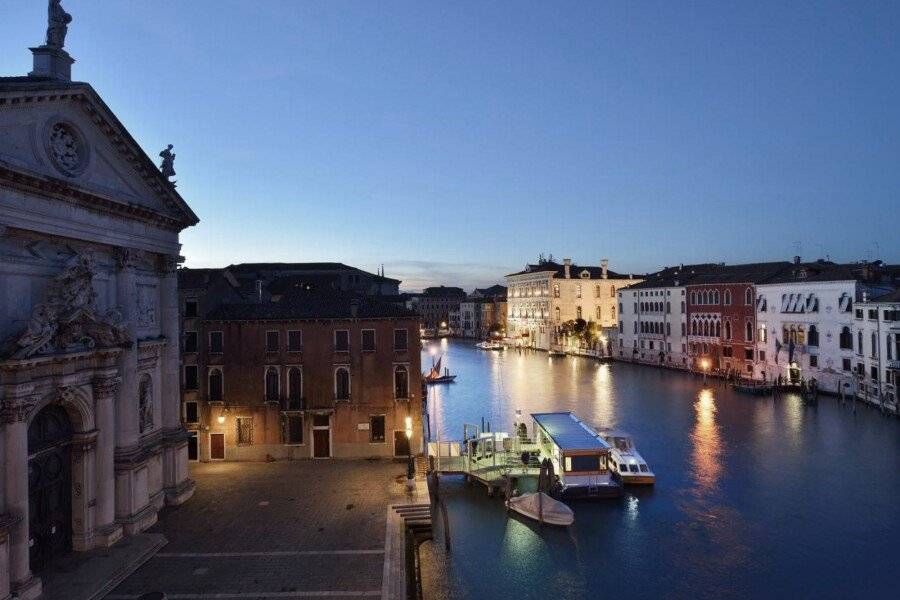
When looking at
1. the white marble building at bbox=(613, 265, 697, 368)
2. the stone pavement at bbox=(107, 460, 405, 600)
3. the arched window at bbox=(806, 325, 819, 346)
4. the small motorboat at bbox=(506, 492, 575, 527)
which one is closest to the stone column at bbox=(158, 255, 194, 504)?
the stone pavement at bbox=(107, 460, 405, 600)

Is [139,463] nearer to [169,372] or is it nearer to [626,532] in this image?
[169,372]

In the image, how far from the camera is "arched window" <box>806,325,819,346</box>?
46919 mm

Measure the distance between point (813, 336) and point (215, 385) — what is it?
44.8 m

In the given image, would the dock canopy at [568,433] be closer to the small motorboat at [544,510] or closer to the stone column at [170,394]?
the small motorboat at [544,510]

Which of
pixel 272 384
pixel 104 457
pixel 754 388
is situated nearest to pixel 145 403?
pixel 104 457

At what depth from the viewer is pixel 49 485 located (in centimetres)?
Result: 1505

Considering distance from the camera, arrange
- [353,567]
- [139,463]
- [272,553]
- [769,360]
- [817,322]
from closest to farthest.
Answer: [353,567]
[272,553]
[139,463]
[817,322]
[769,360]

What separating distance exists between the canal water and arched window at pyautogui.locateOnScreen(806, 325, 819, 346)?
361 inches

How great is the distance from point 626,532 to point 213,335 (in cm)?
1876

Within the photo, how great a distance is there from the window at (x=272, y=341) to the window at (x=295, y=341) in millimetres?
604

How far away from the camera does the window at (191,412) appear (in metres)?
26.0

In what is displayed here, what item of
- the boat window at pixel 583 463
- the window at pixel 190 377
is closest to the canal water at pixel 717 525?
the boat window at pixel 583 463

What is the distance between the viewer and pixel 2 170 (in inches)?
492

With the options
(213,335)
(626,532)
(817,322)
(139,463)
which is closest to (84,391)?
(139,463)
